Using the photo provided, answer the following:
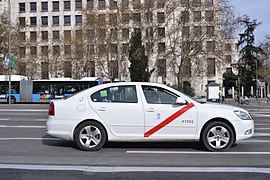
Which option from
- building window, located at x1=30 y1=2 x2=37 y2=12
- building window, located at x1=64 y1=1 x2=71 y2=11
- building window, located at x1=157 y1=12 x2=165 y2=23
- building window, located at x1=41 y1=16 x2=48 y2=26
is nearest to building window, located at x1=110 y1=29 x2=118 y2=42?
building window, located at x1=157 y1=12 x2=165 y2=23

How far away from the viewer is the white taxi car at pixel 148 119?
7.53 m

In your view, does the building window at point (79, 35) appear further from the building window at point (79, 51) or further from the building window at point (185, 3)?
the building window at point (185, 3)

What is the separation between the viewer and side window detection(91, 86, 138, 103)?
302 inches

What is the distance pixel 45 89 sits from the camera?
Answer: 1353 inches

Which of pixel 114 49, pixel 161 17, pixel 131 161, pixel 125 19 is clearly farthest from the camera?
pixel 114 49

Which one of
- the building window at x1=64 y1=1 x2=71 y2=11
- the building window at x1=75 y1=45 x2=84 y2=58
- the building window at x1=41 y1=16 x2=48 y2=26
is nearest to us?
the building window at x1=75 y1=45 x2=84 y2=58

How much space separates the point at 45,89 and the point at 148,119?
28504 millimetres

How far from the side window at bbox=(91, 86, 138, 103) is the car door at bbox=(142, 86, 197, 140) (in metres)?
0.35

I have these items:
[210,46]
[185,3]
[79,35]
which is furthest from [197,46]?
[79,35]

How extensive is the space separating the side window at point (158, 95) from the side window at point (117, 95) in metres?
0.28

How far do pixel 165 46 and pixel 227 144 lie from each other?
137 ft

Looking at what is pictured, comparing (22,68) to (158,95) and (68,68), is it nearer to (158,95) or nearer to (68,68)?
(68,68)

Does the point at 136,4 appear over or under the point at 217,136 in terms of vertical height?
over

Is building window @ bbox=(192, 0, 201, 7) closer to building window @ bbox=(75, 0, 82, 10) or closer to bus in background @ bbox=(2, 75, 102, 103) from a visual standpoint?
bus in background @ bbox=(2, 75, 102, 103)
